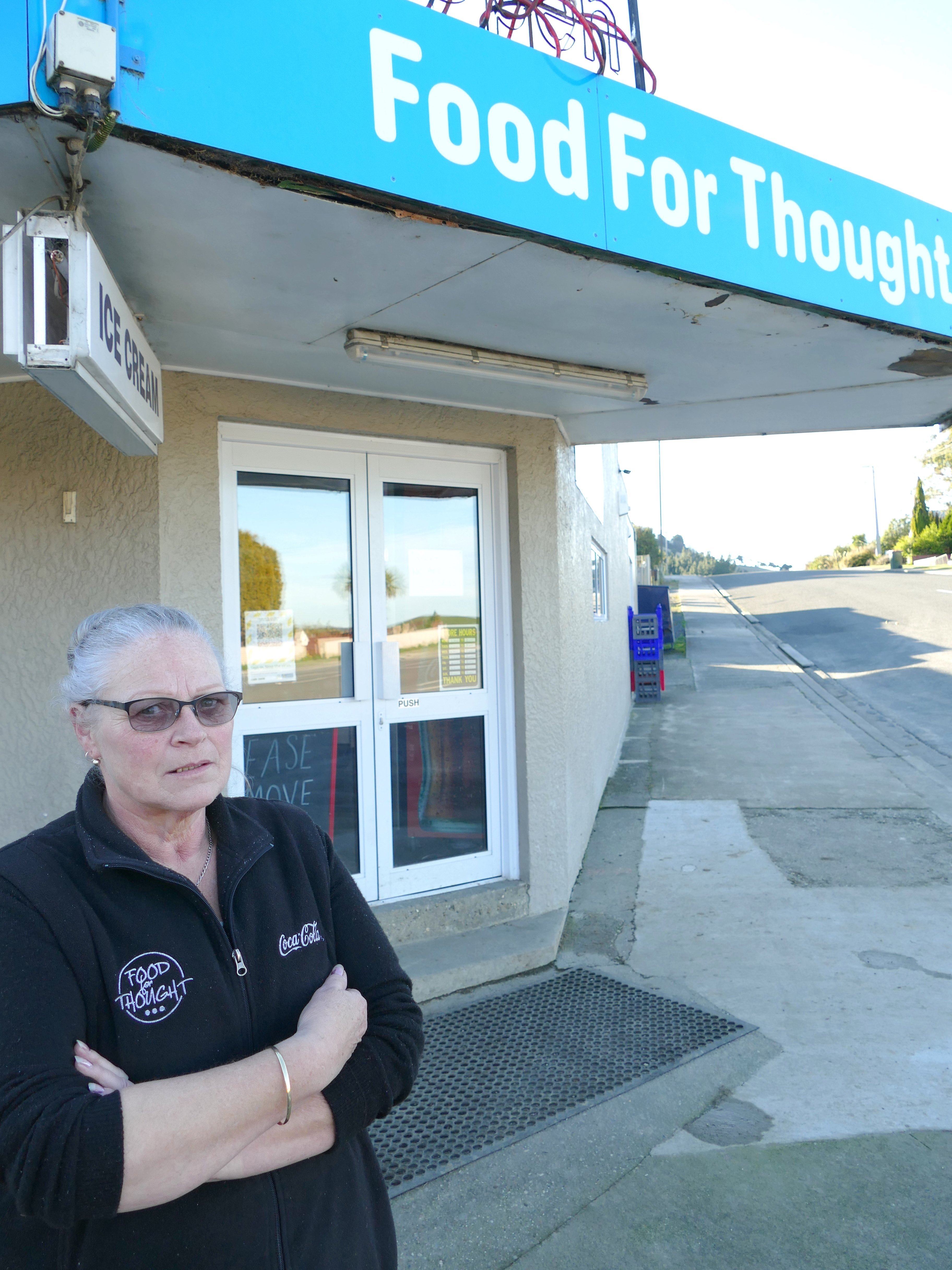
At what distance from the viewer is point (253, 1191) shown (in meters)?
1.38

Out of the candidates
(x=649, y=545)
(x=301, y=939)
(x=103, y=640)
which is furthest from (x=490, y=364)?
(x=649, y=545)

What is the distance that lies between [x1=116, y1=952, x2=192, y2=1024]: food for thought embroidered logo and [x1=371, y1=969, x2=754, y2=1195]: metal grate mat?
1645 millimetres

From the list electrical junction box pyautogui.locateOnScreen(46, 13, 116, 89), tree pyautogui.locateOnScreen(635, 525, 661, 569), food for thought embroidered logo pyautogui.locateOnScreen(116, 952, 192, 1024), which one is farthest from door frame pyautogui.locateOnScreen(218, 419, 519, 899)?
tree pyautogui.locateOnScreen(635, 525, 661, 569)

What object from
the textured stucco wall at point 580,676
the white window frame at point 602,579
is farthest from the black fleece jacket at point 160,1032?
the white window frame at point 602,579

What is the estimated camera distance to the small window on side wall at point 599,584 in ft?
24.5

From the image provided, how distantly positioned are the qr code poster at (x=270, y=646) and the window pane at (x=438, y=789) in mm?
614

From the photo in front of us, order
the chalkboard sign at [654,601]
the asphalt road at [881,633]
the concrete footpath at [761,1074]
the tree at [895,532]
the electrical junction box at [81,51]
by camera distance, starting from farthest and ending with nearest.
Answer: the tree at [895,532] < the chalkboard sign at [654,601] < the asphalt road at [881,633] < the concrete footpath at [761,1074] < the electrical junction box at [81,51]

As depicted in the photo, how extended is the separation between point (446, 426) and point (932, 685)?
41.1ft

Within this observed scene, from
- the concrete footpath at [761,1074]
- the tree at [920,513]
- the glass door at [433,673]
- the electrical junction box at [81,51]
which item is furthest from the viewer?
the tree at [920,513]

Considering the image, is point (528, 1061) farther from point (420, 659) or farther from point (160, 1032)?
point (160, 1032)

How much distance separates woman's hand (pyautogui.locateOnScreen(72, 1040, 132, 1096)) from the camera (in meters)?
1.24

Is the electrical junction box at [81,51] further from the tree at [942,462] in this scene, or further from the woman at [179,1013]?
the tree at [942,462]

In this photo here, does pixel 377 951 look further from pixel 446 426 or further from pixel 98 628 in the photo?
pixel 446 426

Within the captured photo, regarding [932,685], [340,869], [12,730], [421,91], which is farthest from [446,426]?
[932,685]
